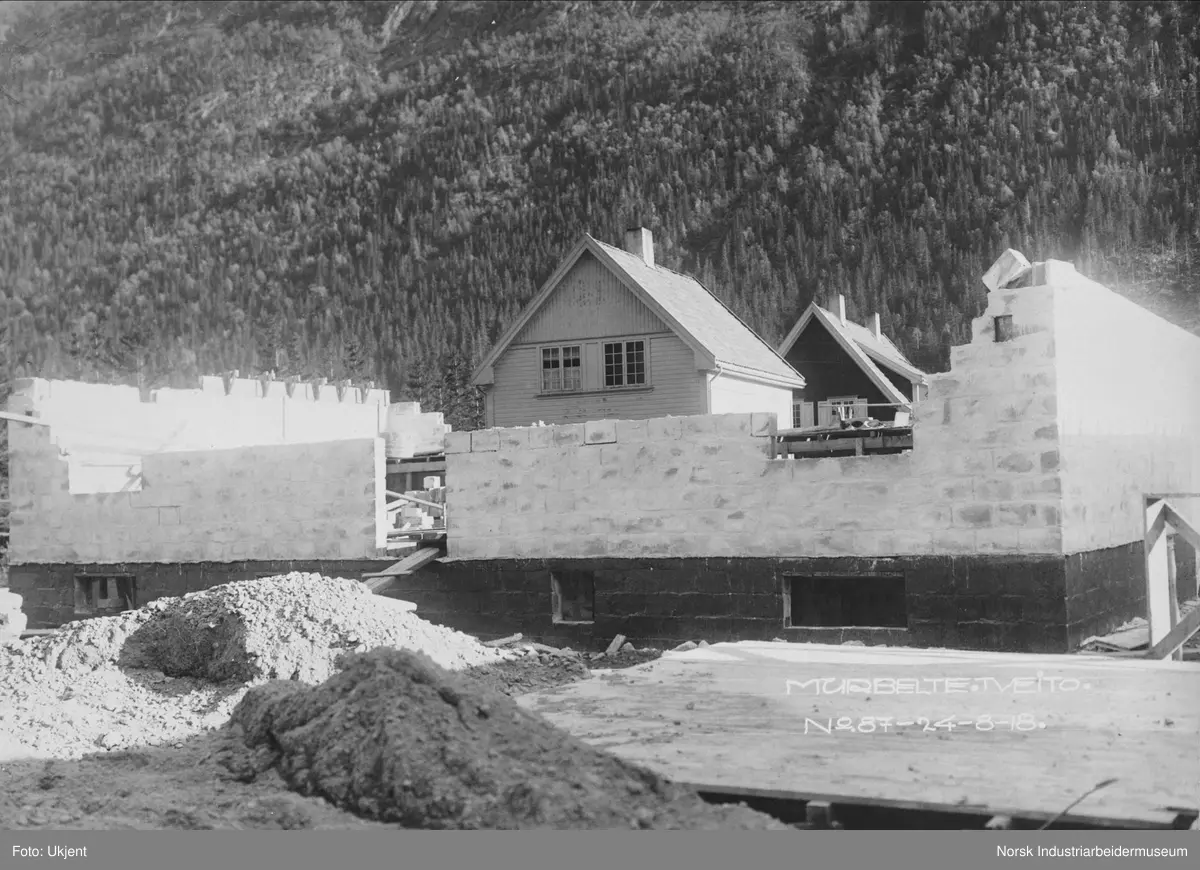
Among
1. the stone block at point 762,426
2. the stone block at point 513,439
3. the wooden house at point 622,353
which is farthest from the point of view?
the wooden house at point 622,353

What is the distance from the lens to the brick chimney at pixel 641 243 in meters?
18.4

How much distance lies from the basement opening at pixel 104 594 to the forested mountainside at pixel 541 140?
367 cm

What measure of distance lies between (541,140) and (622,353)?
10.2 meters

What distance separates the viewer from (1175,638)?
845 centimetres

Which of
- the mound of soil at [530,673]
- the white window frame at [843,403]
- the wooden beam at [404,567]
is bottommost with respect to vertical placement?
the mound of soil at [530,673]

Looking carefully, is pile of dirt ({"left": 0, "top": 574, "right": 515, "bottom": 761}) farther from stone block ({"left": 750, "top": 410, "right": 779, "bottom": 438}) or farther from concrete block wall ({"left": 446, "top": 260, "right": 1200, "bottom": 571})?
stone block ({"left": 750, "top": 410, "right": 779, "bottom": 438})

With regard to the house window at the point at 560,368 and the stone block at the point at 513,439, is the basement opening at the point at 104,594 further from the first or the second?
the house window at the point at 560,368

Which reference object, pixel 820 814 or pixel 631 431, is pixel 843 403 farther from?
pixel 820 814

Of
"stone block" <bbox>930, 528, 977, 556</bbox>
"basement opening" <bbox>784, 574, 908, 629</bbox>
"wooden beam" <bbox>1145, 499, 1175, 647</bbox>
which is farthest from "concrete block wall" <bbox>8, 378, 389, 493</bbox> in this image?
"wooden beam" <bbox>1145, 499, 1175, 647</bbox>

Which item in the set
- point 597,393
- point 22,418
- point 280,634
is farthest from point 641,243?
point 280,634

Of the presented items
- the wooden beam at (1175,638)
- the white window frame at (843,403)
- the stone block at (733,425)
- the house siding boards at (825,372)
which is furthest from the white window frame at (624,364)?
the wooden beam at (1175,638)

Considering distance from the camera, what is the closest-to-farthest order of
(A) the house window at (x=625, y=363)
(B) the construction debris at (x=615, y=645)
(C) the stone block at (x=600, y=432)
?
(B) the construction debris at (x=615, y=645), (C) the stone block at (x=600, y=432), (A) the house window at (x=625, y=363)

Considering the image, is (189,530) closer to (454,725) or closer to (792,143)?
(792,143)

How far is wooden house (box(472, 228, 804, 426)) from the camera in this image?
21.3 m
